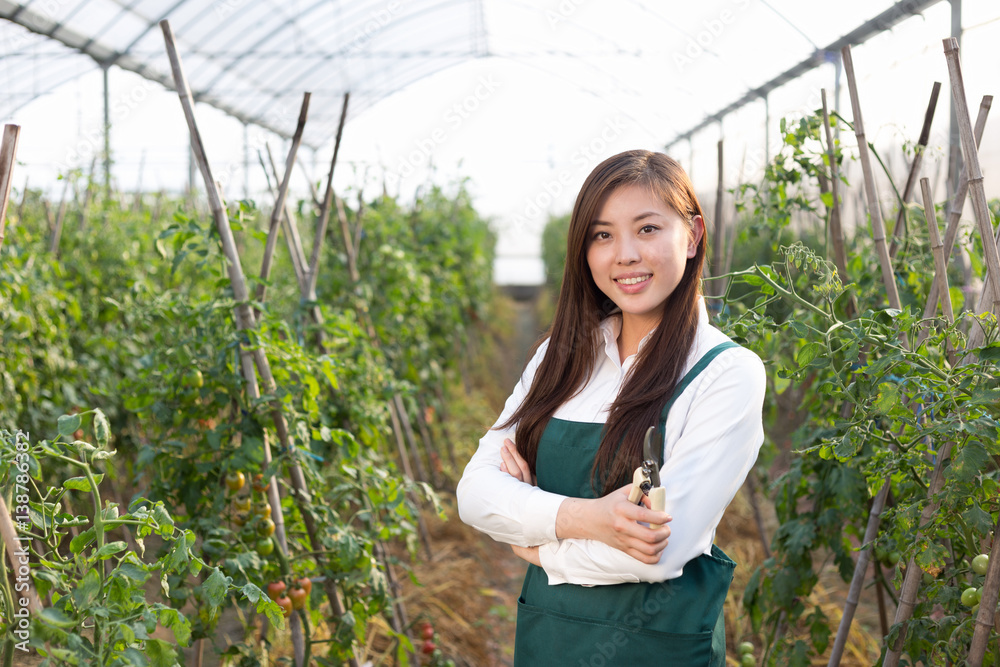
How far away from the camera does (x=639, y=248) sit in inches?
45.9

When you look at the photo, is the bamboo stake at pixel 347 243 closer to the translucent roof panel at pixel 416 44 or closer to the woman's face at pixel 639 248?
the woman's face at pixel 639 248

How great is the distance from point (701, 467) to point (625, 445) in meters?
0.12

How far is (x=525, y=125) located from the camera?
48.0 ft

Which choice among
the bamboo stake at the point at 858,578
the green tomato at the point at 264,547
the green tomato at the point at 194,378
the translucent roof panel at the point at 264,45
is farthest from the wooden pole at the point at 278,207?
the translucent roof panel at the point at 264,45

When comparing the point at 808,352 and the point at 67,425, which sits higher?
the point at 808,352

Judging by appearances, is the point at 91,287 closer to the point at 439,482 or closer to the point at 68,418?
the point at 439,482

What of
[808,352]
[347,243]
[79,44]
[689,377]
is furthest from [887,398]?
[79,44]

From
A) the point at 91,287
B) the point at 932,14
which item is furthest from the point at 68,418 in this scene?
the point at 932,14

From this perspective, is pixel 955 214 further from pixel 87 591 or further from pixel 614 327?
pixel 87 591

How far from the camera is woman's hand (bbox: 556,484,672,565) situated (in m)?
0.97

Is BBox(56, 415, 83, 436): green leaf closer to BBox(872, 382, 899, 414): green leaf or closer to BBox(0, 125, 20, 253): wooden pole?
BBox(0, 125, 20, 253): wooden pole

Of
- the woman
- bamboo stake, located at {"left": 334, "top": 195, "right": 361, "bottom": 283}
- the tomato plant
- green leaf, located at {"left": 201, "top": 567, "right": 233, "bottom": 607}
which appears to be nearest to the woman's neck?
the woman

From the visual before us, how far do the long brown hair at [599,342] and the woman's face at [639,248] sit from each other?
0.05ft

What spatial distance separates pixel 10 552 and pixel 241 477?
82 cm
